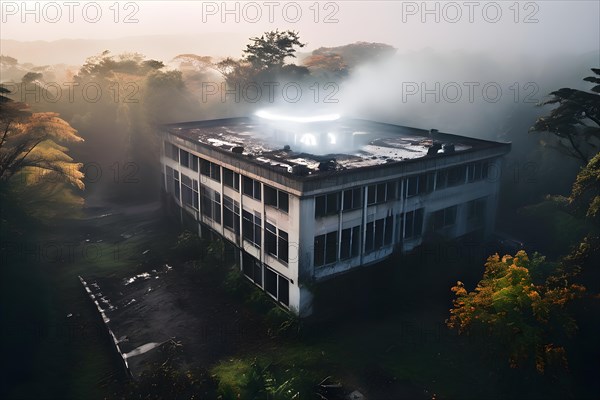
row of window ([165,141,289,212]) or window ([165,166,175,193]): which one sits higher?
row of window ([165,141,289,212])

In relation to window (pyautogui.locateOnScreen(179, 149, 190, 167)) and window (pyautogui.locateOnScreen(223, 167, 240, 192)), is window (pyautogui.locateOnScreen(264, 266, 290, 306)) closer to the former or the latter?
window (pyautogui.locateOnScreen(223, 167, 240, 192))

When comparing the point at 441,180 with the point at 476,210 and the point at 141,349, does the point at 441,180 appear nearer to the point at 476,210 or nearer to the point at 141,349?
the point at 476,210

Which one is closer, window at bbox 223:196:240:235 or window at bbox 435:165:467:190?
window at bbox 223:196:240:235

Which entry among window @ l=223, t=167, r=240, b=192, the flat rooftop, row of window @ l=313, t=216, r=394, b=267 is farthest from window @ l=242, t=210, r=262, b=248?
row of window @ l=313, t=216, r=394, b=267

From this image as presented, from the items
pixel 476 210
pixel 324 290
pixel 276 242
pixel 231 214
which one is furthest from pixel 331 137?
pixel 324 290

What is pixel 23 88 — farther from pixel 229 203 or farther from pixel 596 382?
pixel 596 382

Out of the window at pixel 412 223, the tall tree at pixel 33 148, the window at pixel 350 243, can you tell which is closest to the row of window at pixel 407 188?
the window at pixel 412 223
